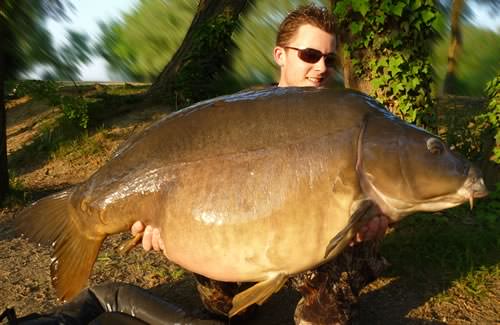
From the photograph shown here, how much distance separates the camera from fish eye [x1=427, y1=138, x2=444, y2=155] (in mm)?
1678

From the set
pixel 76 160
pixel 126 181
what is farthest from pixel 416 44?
Answer: pixel 76 160

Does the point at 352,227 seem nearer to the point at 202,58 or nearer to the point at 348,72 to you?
the point at 348,72

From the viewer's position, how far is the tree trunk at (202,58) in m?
6.91

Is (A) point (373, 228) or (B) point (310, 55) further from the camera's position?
(B) point (310, 55)

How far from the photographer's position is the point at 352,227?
1.56 meters

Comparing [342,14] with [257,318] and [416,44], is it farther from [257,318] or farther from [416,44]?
[257,318]

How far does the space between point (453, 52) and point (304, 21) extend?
40.5ft

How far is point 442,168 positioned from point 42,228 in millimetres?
1383

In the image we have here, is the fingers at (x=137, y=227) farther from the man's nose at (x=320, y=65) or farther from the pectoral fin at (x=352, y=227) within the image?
the man's nose at (x=320, y=65)

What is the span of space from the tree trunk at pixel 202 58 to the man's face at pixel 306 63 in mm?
4595

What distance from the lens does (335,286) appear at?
232 centimetres

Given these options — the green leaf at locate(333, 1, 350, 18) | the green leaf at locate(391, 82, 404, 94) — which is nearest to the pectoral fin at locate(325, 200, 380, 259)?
the green leaf at locate(391, 82, 404, 94)

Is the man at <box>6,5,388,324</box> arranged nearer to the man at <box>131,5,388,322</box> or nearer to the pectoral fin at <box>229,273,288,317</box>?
the man at <box>131,5,388,322</box>

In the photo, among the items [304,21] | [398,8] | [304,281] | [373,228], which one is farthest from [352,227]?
[398,8]
